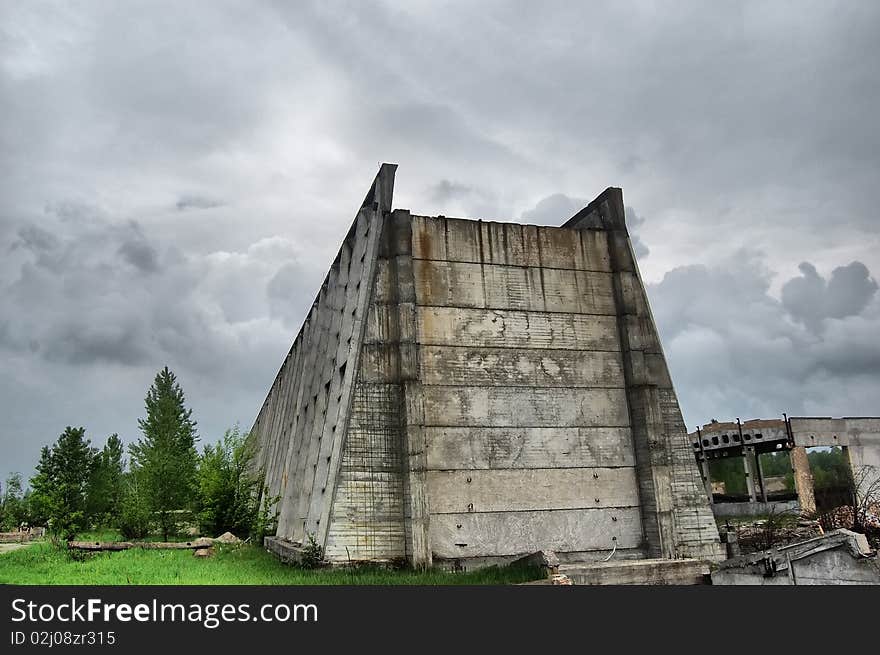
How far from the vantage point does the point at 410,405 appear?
14.8m

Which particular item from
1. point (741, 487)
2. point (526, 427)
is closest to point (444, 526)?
point (526, 427)

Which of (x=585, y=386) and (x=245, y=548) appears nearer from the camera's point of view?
(x=585, y=386)

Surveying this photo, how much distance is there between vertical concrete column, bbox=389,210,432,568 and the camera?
14094mm

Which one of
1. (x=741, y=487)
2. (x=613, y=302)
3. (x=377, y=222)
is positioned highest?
(x=377, y=222)

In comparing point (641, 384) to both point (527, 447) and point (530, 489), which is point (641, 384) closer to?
point (527, 447)

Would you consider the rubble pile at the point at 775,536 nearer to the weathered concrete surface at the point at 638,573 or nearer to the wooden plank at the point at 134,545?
the weathered concrete surface at the point at 638,573

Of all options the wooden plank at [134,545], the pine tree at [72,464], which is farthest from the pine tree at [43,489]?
the wooden plank at [134,545]

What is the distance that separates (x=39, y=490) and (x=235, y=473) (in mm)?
16841

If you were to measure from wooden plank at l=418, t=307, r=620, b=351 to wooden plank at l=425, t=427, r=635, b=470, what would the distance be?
1956 millimetres

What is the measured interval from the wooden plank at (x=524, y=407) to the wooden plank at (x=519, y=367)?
0.18m

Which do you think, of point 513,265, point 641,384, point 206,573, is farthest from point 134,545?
point 641,384

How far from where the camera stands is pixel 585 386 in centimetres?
1666

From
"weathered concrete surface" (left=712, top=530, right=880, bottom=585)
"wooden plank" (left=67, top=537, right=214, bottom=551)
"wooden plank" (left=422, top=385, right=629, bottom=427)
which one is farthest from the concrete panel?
"wooden plank" (left=67, top=537, right=214, bottom=551)

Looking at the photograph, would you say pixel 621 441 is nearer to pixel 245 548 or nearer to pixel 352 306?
pixel 352 306
